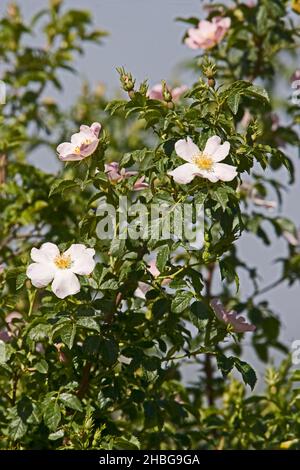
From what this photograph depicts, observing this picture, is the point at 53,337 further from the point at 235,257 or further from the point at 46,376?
the point at 235,257

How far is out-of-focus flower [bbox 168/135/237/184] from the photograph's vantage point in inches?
68.4

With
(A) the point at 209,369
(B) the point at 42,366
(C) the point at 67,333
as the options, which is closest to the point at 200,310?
(C) the point at 67,333

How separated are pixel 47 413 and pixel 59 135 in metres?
1.81

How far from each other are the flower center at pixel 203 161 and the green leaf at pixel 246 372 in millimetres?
418

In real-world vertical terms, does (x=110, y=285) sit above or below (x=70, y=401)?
above

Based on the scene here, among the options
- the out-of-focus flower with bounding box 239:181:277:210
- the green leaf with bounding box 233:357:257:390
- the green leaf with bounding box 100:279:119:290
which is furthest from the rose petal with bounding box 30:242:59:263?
the out-of-focus flower with bounding box 239:181:277:210

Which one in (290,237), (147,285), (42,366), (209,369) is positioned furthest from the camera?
(290,237)

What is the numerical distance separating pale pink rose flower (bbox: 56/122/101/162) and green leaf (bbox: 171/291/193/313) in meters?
0.35

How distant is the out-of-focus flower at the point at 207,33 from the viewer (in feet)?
9.30

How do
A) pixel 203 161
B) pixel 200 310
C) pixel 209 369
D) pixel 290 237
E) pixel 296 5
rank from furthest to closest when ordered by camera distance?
1. pixel 290 237
2. pixel 209 369
3. pixel 296 5
4. pixel 200 310
5. pixel 203 161

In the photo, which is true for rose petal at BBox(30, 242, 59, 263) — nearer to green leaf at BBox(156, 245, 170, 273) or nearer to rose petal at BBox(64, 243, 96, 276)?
rose petal at BBox(64, 243, 96, 276)

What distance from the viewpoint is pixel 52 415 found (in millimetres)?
1841

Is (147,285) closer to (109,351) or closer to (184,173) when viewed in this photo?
(109,351)

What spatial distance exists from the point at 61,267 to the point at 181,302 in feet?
0.82
